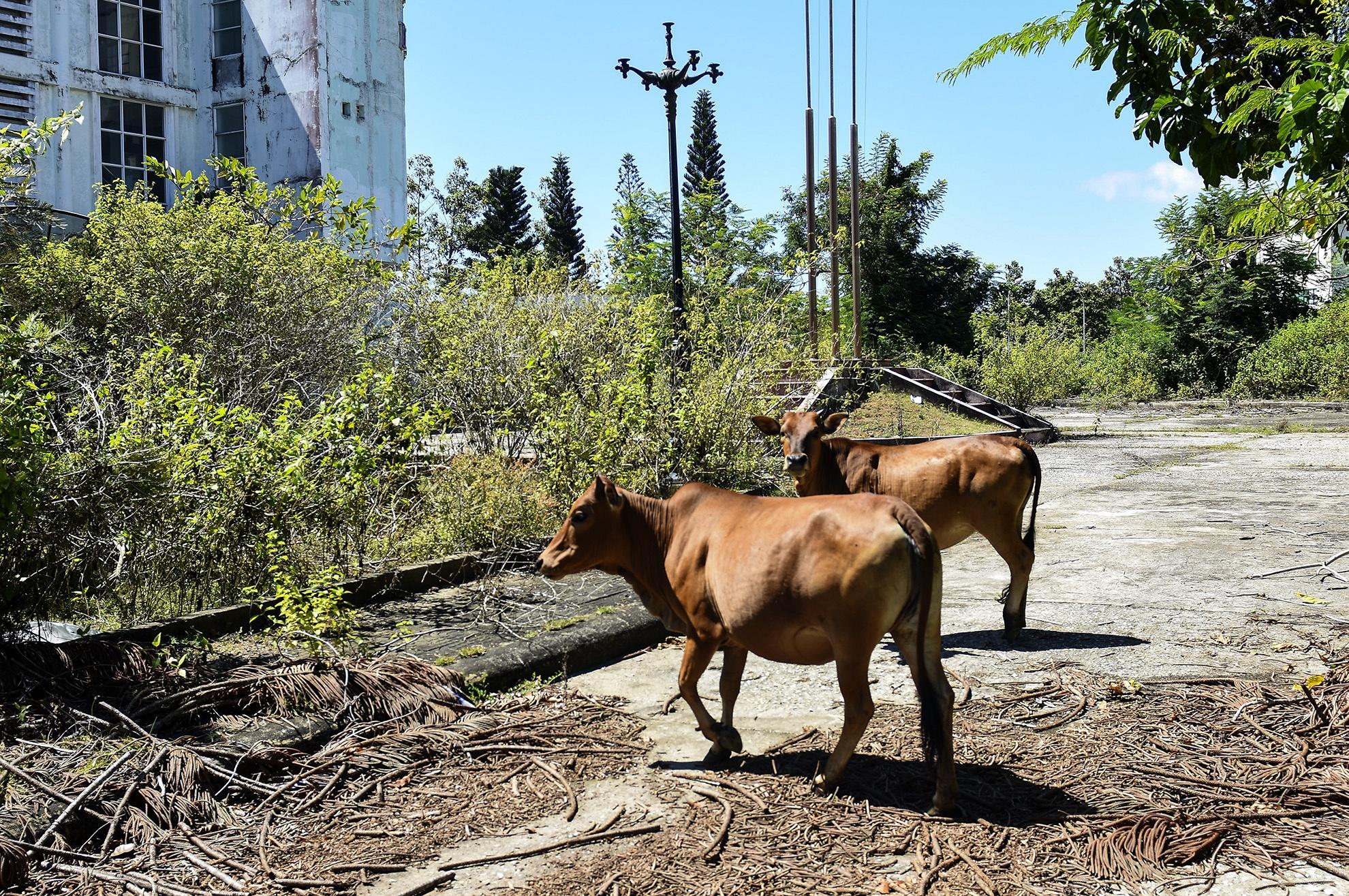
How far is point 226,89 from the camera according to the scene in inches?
1172

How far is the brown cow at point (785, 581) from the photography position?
4430mm

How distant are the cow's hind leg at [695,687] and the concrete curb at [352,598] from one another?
2.74 m

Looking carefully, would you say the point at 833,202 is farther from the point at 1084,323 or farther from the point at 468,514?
the point at 1084,323

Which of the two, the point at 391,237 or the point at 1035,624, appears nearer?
the point at 1035,624

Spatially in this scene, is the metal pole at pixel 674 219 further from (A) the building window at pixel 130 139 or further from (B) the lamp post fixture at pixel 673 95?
(A) the building window at pixel 130 139

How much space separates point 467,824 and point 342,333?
9362 mm

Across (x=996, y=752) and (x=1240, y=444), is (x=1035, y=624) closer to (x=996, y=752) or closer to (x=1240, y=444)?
(x=996, y=752)

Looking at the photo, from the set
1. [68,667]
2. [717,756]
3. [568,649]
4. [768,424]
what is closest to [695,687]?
[717,756]

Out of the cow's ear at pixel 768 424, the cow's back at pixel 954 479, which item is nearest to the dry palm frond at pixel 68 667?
the cow's ear at pixel 768 424

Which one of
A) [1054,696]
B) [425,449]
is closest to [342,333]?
[425,449]

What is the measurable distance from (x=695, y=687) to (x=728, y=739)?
30 centimetres

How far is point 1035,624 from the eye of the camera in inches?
300

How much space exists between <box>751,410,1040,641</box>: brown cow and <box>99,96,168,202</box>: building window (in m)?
24.1

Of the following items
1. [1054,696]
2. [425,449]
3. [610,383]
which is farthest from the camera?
[610,383]
